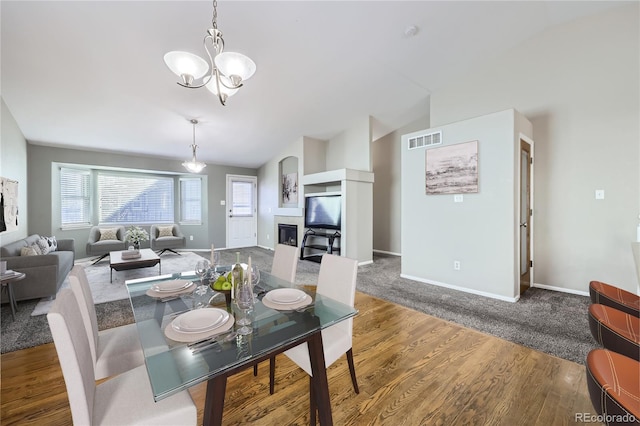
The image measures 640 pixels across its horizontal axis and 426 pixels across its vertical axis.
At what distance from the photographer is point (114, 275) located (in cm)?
454

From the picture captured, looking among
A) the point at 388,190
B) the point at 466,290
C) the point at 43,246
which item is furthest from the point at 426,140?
the point at 43,246

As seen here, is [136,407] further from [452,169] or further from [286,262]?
[452,169]

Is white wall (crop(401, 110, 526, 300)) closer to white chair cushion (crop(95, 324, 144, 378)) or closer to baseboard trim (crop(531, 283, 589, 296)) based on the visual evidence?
baseboard trim (crop(531, 283, 589, 296))

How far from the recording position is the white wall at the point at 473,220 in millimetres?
3277

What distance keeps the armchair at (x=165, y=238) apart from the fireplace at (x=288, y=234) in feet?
7.90

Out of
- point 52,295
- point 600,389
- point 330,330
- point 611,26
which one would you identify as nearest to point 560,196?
point 611,26

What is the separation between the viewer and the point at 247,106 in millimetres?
4605

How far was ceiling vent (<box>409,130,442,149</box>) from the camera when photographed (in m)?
3.88

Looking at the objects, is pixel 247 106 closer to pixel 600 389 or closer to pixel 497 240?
pixel 497 240

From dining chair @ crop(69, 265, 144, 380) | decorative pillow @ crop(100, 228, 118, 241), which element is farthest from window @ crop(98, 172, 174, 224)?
dining chair @ crop(69, 265, 144, 380)

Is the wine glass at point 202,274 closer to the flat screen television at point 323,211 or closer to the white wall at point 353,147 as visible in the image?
the flat screen television at point 323,211

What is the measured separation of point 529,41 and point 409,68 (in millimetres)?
1677

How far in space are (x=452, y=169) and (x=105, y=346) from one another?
161 inches

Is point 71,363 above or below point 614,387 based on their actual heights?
above
